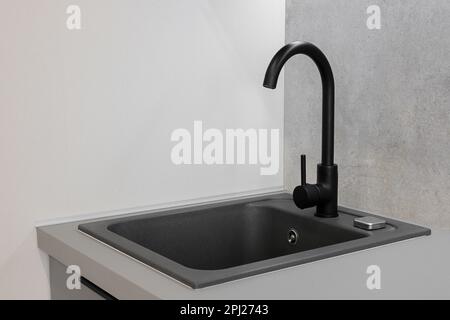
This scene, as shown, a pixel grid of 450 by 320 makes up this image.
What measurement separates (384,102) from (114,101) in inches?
24.4

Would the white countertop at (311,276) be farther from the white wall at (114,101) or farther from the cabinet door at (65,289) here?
the white wall at (114,101)

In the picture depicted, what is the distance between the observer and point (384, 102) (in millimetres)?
1394

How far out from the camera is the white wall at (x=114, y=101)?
1276 millimetres

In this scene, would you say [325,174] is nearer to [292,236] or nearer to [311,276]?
[292,236]

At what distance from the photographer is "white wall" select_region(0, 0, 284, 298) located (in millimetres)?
1276

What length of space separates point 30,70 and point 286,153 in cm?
72

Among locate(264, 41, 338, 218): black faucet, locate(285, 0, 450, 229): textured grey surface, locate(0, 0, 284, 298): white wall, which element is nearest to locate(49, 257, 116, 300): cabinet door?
locate(0, 0, 284, 298): white wall

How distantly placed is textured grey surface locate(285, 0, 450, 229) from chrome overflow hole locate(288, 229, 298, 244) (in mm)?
178

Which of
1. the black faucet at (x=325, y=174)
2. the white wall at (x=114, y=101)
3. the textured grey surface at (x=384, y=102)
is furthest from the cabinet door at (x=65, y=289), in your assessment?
the textured grey surface at (x=384, y=102)

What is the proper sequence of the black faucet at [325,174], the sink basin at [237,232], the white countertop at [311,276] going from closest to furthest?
the white countertop at [311,276]
the sink basin at [237,232]
the black faucet at [325,174]

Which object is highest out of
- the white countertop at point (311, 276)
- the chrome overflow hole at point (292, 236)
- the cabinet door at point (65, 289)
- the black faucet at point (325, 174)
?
the black faucet at point (325, 174)

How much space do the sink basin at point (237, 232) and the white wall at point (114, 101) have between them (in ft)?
0.32

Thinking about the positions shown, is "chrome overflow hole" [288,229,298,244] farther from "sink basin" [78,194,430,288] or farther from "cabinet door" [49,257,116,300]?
"cabinet door" [49,257,116,300]

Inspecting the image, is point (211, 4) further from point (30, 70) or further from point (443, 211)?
point (443, 211)
